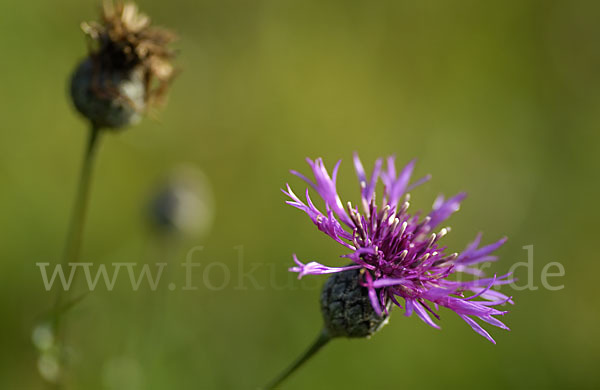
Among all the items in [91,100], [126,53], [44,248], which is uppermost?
[126,53]

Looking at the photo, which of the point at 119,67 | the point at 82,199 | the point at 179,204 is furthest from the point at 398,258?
the point at 179,204

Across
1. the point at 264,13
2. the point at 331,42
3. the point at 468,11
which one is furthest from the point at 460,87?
the point at 264,13

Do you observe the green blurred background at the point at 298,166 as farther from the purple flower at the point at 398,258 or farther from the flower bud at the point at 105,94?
the purple flower at the point at 398,258

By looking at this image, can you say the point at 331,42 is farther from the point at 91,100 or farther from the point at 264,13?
the point at 91,100

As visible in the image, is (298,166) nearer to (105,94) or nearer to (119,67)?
(119,67)

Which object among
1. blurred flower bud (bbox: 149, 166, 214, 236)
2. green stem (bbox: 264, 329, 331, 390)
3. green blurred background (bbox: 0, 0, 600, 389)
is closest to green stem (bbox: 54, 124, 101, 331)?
green blurred background (bbox: 0, 0, 600, 389)

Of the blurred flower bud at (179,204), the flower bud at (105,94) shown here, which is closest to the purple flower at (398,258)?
the flower bud at (105,94)

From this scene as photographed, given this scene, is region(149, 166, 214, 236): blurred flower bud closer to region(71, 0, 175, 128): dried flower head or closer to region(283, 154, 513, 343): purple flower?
region(71, 0, 175, 128): dried flower head
